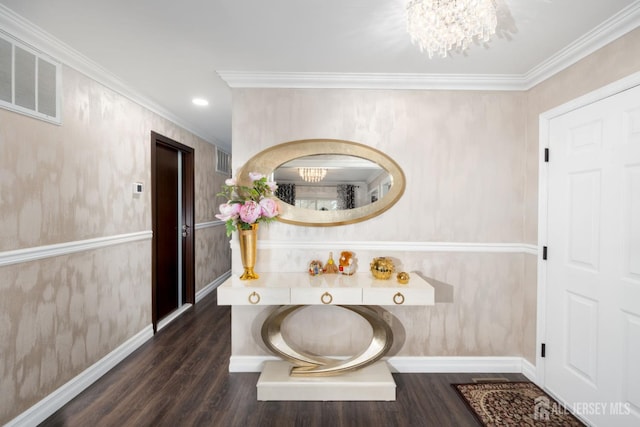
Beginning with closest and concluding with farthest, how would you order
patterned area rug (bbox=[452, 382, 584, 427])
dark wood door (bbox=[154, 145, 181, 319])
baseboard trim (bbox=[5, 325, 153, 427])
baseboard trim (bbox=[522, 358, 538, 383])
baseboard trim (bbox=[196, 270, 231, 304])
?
baseboard trim (bbox=[5, 325, 153, 427]) → patterned area rug (bbox=[452, 382, 584, 427]) → baseboard trim (bbox=[522, 358, 538, 383]) → dark wood door (bbox=[154, 145, 181, 319]) → baseboard trim (bbox=[196, 270, 231, 304])

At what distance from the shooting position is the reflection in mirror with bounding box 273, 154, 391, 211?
2506 millimetres

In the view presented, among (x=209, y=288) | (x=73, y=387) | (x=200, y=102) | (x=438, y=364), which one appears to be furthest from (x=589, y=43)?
(x=209, y=288)

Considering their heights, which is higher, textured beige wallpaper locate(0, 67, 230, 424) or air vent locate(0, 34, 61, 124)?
air vent locate(0, 34, 61, 124)

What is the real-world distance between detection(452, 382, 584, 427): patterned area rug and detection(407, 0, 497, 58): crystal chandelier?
7.19 feet

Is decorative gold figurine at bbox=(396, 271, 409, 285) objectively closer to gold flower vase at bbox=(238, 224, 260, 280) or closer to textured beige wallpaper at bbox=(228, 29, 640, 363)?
textured beige wallpaper at bbox=(228, 29, 640, 363)

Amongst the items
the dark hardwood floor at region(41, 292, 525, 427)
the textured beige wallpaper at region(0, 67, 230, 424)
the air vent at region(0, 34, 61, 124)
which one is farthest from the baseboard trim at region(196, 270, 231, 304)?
the air vent at region(0, 34, 61, 124)

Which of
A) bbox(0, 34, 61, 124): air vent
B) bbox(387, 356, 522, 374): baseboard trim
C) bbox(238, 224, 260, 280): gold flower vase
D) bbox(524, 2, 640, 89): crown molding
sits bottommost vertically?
bbox(387, 356, 522, 374): baseboard trim

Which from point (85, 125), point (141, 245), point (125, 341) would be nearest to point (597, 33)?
point (85, 125)

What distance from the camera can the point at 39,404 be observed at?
6.28 feet

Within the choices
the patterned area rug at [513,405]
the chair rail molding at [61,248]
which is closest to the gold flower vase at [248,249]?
the chair rail molding at [61,248]

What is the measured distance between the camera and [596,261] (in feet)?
6.16

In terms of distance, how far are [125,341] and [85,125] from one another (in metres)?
1.85

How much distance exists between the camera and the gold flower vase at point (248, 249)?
228cm

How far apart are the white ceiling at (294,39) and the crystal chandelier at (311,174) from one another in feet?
2.23
